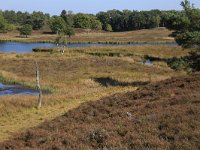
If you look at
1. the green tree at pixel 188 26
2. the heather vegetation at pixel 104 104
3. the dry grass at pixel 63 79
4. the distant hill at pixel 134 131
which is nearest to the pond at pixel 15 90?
the heather vegetation at pixel 104 104

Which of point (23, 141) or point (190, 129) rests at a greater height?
point (190, 129)

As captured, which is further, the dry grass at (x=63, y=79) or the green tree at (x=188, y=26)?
the green tree at (x=188, y=26)

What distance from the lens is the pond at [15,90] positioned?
4322cm

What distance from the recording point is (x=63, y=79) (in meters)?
51.6

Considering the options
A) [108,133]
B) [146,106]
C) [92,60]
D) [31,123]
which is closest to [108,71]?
[92,60]

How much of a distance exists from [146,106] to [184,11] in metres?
38.7

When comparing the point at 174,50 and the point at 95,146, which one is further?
the point at 174,50

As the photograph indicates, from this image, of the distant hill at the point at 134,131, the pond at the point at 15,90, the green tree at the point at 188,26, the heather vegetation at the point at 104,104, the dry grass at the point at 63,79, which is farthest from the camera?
the green tree at the point at 188,26

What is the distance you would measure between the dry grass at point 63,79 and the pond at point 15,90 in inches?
64.2

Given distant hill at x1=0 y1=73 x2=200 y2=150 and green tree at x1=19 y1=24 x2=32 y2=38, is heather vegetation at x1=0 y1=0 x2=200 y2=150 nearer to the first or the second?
distant hill at x1=0 y1=73 x2=200 y2=150

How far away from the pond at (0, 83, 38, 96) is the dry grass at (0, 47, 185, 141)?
163 cm

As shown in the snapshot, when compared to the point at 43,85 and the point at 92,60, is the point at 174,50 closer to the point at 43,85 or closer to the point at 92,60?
the point at 92,60

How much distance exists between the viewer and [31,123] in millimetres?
26547

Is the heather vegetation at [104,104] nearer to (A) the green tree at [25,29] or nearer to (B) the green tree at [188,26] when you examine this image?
(B) the green tree at [188,26]
